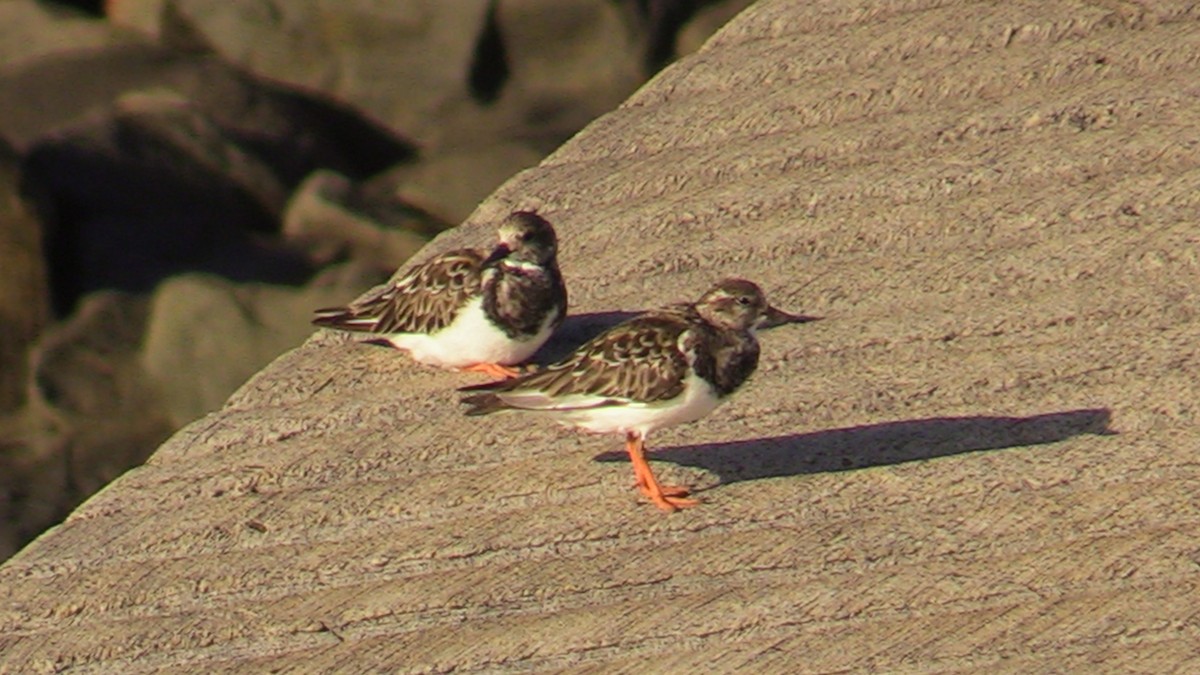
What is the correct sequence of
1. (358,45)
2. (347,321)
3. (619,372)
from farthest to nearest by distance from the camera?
1. (358,45)
2. (347,321)
3. (619,372)

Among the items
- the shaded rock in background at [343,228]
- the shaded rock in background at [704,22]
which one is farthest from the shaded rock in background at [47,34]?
the shaded rock in background at [704,22]

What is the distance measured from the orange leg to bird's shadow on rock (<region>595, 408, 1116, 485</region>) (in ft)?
0.73

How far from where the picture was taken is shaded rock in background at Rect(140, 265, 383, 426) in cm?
2066

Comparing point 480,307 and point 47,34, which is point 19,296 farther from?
point 480,307

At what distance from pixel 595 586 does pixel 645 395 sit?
0.88m

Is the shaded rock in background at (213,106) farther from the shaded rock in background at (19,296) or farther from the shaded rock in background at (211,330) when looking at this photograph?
the shaded rock in background at (211,330)

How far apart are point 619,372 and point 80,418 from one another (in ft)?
44.9

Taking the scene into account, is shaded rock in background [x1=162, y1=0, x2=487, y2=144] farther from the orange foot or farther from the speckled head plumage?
the speckled head plumage

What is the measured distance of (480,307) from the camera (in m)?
10.2

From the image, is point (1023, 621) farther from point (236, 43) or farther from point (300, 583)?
point (236, 43)

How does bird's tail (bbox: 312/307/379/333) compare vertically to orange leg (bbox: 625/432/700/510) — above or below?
above

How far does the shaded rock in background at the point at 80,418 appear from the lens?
808 inches

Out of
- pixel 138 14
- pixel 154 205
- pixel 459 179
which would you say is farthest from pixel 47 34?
pixel 459 179

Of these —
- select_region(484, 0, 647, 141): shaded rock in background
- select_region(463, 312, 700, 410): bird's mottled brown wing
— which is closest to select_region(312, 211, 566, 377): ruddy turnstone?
select_region(463, 312, 700, 410): bird's mottled brown wing
